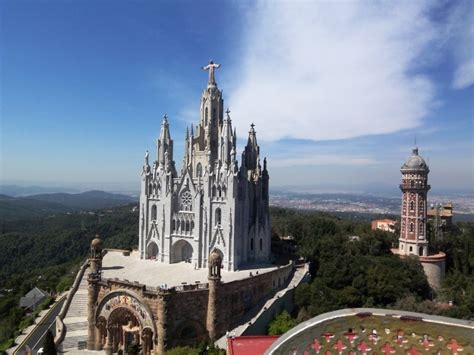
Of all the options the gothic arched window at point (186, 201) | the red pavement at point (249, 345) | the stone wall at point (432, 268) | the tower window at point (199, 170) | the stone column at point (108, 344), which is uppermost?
the tower window at point (199, 170)

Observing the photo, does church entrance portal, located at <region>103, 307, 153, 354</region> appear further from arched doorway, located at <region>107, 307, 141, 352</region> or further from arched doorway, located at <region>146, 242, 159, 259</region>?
arched doorway, located at <region>146, 242, 159, 259</region>

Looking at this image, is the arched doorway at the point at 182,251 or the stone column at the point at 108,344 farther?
the arched doorway at the point at 182,251

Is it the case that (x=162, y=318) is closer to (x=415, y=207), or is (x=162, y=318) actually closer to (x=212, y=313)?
(x=212, y=313)

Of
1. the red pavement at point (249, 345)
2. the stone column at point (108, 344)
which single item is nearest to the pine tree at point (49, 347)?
the stone column at point (108, 344)

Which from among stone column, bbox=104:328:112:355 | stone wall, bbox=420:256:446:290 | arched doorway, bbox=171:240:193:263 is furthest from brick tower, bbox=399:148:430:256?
stone column, bbox=104:328:112:355

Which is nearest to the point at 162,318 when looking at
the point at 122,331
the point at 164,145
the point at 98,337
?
the point at 122,331

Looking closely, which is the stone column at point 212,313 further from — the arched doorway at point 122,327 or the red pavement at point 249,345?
the red pavement at point 249,345
